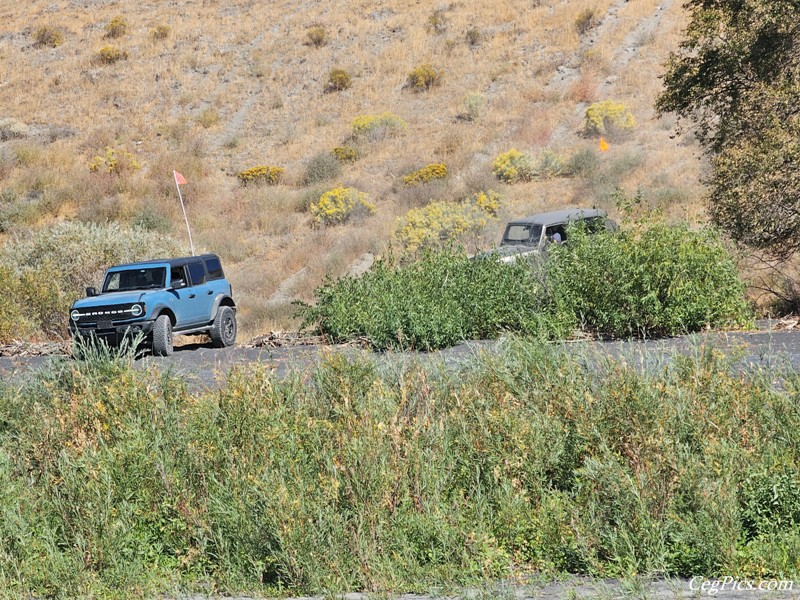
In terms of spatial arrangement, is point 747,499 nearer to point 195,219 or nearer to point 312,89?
point 195,219

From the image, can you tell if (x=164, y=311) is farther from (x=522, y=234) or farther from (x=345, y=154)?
(x=345, y=154)

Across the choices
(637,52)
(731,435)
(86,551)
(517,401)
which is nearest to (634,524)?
(731,435)

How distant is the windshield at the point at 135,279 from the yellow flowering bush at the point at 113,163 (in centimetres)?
2406

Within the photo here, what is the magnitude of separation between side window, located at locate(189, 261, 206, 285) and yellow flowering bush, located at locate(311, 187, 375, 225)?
15.5m

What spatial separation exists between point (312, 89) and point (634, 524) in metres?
42.9

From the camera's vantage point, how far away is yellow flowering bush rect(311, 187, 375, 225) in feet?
105

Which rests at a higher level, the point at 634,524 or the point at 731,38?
the point at 731,38

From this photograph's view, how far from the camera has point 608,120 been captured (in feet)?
120

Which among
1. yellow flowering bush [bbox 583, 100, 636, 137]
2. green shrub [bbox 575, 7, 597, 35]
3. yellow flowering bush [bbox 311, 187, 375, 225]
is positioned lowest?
yellow flowering bush [bbox 311, 187, 375, 225]

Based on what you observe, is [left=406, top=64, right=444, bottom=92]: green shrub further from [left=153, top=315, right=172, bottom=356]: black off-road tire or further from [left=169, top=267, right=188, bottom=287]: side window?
[left=153, top=315, right=172, bottom=356]: black off-road tire

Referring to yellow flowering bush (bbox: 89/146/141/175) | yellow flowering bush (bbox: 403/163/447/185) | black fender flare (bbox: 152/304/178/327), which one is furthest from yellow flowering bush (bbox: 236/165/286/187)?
black fender flare (bbox: 152/304/178/327)

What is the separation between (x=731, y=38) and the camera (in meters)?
16.7

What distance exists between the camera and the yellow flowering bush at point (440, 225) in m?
27.1

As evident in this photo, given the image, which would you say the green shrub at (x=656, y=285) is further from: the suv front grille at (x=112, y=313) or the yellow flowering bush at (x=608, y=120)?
the yellow flowering bush at (x=608, y=120)
